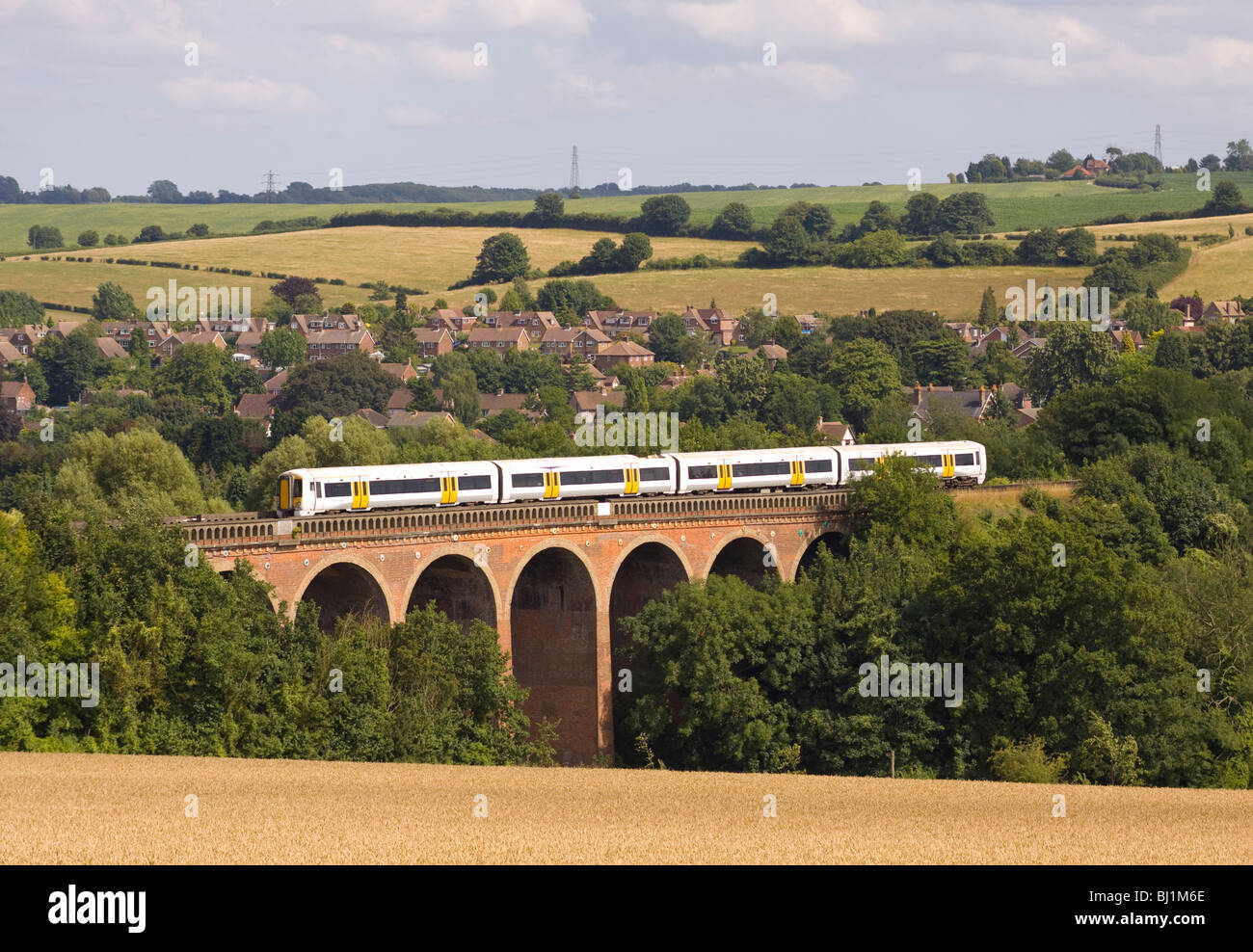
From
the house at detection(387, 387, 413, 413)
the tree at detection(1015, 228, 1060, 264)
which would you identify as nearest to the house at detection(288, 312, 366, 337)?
the house at detection(387, 387, 413, 413)

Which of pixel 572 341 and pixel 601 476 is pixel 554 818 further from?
pixel 572 341

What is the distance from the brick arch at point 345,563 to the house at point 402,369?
101 m

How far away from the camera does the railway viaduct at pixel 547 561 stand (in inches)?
2319

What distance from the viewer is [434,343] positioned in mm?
182500

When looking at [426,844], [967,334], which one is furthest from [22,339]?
[426,844]

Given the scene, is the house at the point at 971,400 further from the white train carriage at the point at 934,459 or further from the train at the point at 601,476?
the train at the point at 601,476

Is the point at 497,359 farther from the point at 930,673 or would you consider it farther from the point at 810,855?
the point at 810,855

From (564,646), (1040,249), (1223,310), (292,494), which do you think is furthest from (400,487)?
(1040,249)

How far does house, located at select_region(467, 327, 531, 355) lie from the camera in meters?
182

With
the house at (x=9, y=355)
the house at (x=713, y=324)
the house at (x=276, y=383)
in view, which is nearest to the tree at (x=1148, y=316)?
the house at (x=713, y=324)

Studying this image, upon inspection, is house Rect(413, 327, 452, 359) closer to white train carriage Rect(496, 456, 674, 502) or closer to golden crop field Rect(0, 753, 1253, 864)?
white train carriage Rect(496, 456, 674, 502)

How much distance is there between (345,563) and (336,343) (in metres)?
125

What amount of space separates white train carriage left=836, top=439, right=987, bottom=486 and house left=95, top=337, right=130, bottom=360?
11375 centimetres

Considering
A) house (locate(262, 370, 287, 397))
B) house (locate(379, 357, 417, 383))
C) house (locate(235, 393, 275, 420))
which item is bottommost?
house (locate(235, 393, 275, 420))
